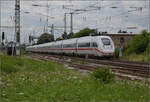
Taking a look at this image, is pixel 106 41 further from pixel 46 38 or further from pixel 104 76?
pixel 46 38

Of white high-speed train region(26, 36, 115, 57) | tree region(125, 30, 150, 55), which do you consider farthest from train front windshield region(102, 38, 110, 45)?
tree region(125, 30, 150, 55)

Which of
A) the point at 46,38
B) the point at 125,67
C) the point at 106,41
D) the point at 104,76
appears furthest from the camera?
the point at 46,38

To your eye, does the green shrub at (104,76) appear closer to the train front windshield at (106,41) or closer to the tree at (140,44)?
the train front windshield at (106,41)

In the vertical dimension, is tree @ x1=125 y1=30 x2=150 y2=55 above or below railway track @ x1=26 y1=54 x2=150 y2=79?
above

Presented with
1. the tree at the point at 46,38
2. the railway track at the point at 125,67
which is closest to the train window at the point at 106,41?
the railway track at the point at 125,67

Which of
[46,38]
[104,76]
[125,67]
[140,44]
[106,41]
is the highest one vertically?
[46,38]

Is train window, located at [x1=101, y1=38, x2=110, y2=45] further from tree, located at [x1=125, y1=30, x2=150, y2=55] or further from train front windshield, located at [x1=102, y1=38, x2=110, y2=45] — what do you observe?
tree, located at [x1=125, y1=30, x2=150, y2=55]

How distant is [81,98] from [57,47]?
125ft

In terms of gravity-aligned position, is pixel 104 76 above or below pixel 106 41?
below

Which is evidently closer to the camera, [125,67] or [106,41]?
[125,67]

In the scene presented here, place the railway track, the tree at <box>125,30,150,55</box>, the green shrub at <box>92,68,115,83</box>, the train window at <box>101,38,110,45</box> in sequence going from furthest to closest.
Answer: the tree at <box>125,30,150,55</box> < the train window at <box>101,38,110,45</box> < the railway track < the green shrub at <box>92,68,115,83</box>

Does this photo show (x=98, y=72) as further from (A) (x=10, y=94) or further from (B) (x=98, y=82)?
(A) (x=10, y=94)

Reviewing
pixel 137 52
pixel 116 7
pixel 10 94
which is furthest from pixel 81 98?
pixel 137 52

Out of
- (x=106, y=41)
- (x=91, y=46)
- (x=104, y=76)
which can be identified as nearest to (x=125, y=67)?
(x=104, y=76)
